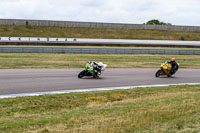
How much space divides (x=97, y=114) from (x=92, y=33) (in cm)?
5499

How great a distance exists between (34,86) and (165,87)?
5.52m

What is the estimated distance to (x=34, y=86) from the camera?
13188mm

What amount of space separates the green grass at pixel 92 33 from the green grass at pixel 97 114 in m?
46.5

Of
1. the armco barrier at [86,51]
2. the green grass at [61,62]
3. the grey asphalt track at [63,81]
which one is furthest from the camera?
the armco barrier at [86,51]

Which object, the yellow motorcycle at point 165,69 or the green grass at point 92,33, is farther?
the green grass at point 92,33

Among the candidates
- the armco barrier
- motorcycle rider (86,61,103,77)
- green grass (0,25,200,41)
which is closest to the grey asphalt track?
motorcycle rider (86,61,103,77)

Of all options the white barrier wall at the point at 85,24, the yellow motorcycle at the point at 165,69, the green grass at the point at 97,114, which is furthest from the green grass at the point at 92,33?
the green grass at the point at 97,114

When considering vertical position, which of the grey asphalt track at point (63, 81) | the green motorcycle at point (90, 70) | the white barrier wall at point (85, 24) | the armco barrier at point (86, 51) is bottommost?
the grey asphalt track at point (63, 81)

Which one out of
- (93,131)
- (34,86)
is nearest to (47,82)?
(34,86)

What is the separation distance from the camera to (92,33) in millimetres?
63094

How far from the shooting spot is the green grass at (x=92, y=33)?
5828 centimetres

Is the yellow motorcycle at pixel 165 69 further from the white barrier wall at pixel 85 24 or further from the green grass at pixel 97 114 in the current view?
the white barrier wall at pixel 85 24

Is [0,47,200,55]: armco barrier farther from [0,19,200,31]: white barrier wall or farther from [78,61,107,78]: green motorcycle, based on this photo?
[0,19,200,31]: white barrier wall

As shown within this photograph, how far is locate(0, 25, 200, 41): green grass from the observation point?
5828 cm
